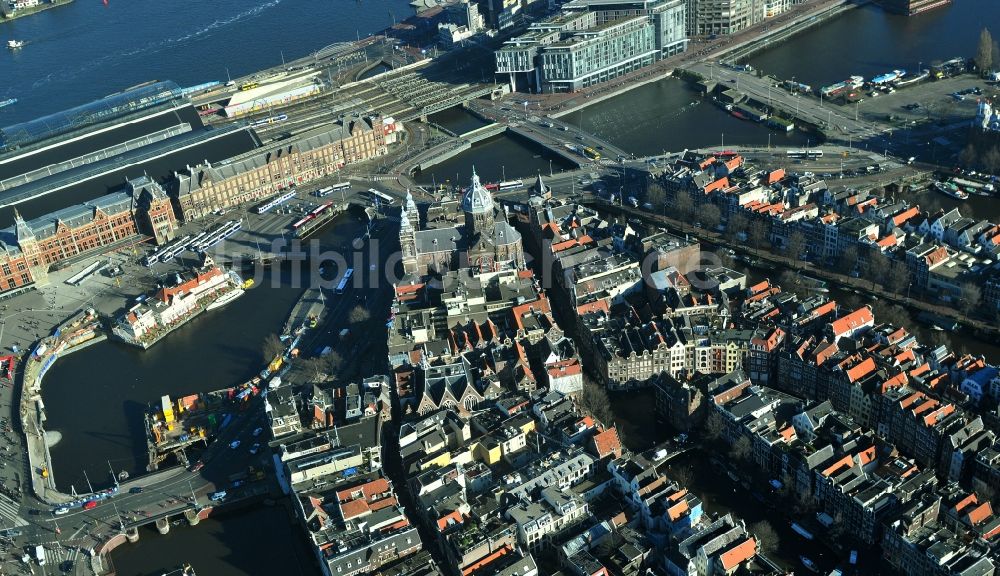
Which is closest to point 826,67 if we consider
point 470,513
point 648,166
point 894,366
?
point 648,166

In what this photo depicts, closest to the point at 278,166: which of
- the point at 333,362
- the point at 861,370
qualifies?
the point at 333,362

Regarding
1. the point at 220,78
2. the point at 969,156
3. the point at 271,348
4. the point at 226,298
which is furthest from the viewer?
the point at 220,78

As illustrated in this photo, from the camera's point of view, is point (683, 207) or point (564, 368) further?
point (683, 207)

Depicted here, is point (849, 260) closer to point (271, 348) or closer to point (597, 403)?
point (597, 403)

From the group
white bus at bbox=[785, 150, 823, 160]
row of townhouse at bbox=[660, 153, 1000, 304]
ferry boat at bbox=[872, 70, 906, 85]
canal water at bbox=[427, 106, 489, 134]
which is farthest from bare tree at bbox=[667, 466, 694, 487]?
ferry boat at bbox=[872, 70, 906, 85]

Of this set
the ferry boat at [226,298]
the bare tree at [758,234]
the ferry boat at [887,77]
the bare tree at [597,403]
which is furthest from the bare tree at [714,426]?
the ferry boat at [887,77]

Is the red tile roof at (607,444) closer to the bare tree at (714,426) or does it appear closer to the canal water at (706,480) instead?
the canal water at (706,480)
